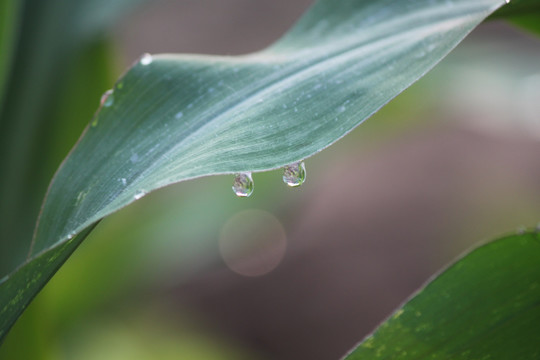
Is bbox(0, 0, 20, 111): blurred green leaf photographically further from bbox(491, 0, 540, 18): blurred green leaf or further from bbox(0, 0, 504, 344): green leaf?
bbox(491, 0, 540, 18): blurred green leaf

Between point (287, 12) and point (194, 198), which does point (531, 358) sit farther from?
point (287, 12)

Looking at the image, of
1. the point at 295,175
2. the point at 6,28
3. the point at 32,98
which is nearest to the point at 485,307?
the point at 295,175

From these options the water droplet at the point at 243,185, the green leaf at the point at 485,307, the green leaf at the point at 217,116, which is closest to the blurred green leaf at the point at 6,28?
the green leaf at the point at 217,116

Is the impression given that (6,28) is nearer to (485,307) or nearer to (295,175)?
(295,175)

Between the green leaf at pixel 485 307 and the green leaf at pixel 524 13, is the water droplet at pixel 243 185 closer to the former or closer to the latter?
the green leaf at pixel 485 307

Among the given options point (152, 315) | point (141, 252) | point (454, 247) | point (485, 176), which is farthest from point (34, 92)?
point (485, 176)
